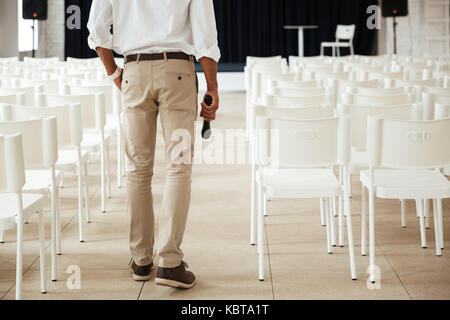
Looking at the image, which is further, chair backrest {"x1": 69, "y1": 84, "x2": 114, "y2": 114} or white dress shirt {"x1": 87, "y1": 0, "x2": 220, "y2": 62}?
chair backrest {"x1": 69, "y1": 84, "x2": 114, "y2": 114}

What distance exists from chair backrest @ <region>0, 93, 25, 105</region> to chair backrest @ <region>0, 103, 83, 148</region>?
605 millimetres

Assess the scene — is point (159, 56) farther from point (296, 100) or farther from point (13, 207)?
point (296, 100)

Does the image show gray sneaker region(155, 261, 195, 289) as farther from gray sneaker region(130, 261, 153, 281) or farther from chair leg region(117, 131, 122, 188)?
chair leg region(117, 131, 122, 188)

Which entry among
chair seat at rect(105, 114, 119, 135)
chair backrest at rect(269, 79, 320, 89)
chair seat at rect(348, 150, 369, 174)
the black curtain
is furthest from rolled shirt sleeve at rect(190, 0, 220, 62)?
the black curtain

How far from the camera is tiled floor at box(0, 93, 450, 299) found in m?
3.44

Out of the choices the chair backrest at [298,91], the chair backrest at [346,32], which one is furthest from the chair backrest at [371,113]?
the chair backrest at [346,32]

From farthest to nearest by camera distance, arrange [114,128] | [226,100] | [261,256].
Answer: [226,100] < [114,128] < [261,256]

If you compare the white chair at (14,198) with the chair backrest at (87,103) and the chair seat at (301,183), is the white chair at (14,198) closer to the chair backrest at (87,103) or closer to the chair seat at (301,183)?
the chair seat at (301,183)

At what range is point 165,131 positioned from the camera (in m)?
3.37

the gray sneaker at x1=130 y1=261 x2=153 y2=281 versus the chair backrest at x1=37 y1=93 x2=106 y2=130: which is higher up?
the chair backrest at x1=37 y1=93 x2=106 y2=130

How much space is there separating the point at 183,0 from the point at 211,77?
0.38 metres

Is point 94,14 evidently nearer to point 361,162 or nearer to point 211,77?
point 211,77
